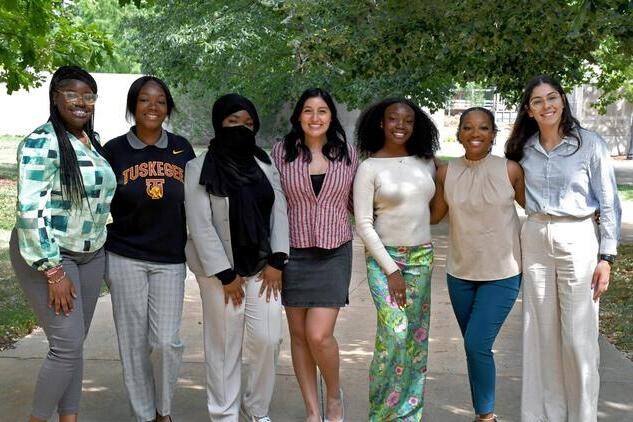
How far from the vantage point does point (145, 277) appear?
471 cm

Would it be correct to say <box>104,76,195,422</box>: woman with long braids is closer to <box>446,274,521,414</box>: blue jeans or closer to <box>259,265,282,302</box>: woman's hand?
<box>259,265,282,302</box>: woman's hand

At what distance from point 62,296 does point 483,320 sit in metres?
2.07

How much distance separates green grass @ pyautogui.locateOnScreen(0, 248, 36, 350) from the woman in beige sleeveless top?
3.63 m

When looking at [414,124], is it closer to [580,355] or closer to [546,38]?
[580,355]

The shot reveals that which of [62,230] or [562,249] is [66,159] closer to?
[62,230]

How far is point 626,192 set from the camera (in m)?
20.3

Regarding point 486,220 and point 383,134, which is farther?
point 383,134

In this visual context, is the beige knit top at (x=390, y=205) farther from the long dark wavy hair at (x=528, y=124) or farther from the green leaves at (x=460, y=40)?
the green leaves at (x=460, y=40)

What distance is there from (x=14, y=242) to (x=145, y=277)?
0.71 m

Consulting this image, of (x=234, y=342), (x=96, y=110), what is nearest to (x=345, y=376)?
(x=234, y=342)

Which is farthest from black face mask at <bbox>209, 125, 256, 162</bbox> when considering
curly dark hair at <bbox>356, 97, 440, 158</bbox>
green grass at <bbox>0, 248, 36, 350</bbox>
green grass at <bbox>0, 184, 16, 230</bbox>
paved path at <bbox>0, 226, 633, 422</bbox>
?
green grass at <bbox>0, 184, 16, 230</bbox>

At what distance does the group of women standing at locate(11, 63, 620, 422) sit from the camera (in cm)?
453

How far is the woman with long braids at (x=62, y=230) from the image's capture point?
416 centimetres

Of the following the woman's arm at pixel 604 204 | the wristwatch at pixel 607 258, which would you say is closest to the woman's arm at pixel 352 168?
the woman's arm at pixel 604 204
